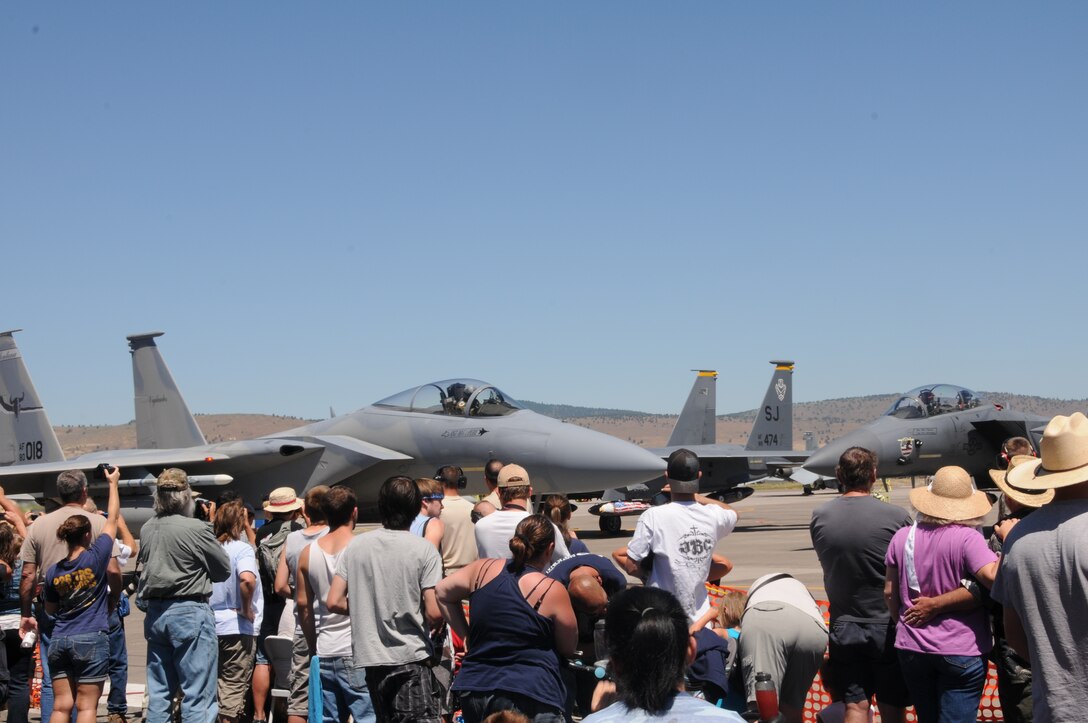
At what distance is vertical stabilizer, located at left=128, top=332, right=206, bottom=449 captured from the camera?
66.9ft

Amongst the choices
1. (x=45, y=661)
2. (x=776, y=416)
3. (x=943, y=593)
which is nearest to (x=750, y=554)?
(x=45, y=661)

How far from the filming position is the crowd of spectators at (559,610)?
3.57 m

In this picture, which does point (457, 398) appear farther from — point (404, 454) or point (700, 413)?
point (700, 413)

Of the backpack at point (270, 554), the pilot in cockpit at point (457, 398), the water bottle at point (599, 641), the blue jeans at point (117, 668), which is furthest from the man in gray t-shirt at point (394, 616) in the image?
the pilot in cockpit at point (457, 398)

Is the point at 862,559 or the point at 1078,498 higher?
the point at 1078,498

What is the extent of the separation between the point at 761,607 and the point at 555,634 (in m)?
1.15

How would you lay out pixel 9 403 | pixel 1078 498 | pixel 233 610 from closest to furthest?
pixel 1078 498
pixel 233 610
pixel 9 403

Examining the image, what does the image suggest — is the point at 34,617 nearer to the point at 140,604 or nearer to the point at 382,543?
the point at 140,604

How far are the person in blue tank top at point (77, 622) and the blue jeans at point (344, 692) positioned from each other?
1675 millimetres

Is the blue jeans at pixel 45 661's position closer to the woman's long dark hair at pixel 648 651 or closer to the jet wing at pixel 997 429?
the woman's long dark hair at pixel 648 651

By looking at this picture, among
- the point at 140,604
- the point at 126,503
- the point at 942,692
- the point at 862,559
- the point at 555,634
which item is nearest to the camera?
the point at 555,634

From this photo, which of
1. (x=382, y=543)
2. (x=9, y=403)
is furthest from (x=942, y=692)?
(x=9, y=403)

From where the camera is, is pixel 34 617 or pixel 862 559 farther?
pixel 34 617

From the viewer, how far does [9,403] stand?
19.5m
